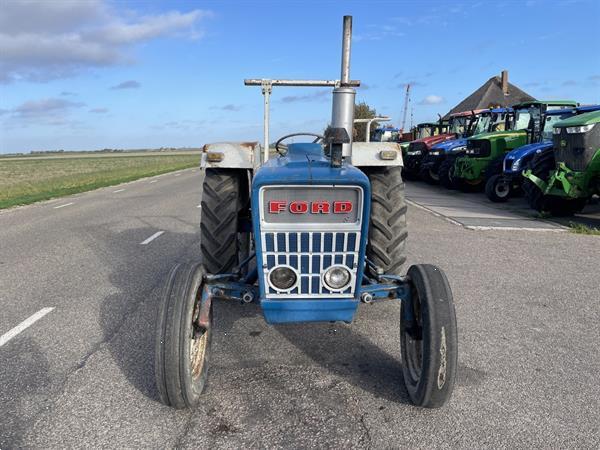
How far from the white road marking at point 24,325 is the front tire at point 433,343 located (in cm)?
311

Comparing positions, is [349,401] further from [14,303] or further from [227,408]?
[14,303]

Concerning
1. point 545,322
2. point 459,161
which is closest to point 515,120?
point 459,161

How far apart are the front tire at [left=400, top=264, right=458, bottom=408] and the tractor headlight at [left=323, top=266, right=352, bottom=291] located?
43cm

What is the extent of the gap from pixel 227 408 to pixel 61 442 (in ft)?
2.90

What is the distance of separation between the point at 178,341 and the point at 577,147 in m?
8.90

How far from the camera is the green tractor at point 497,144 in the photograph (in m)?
14.0

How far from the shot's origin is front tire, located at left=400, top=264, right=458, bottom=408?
2861 mm

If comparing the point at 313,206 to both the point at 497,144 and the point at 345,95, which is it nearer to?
the point at 345,95

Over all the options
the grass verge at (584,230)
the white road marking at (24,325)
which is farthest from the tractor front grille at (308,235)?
the grass verge at (584,230)

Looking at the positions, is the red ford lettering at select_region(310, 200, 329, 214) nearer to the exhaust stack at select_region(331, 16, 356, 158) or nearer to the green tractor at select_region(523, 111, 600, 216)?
the exhaust stack at select_region(331, 16, 356, 158)

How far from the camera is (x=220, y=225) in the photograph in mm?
4410

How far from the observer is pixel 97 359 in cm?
372

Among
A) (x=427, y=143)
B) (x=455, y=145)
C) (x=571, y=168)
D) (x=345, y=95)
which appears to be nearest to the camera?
(x=345, y=95)

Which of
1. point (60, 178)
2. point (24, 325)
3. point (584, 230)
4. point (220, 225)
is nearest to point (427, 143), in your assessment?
point (584, 230)
